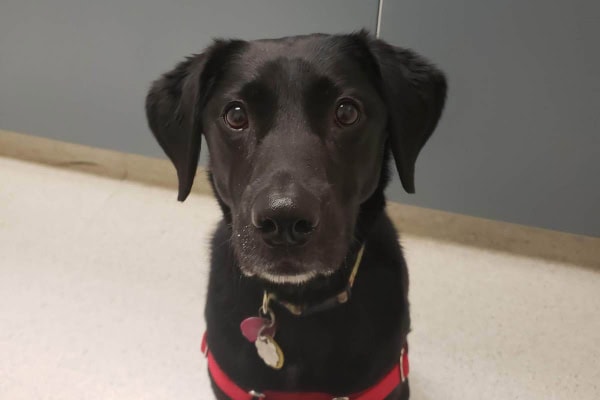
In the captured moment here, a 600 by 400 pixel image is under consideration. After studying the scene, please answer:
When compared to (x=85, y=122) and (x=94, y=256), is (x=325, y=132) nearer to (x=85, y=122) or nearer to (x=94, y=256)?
(x=94, y=256)

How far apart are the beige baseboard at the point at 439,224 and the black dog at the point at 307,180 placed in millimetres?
933

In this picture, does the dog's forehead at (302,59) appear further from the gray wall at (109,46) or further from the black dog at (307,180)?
the gray wall at (109,46)

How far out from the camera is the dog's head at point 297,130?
805 mm

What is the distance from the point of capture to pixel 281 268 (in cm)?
82

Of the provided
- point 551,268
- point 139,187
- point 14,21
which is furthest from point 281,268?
point 14,21

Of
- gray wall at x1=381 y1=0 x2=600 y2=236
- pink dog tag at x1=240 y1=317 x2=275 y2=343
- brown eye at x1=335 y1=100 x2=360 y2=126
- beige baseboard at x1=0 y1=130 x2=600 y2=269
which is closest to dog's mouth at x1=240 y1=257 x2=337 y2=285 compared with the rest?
pink dog tag at x1=240 y1=317 x2=275 y2=343

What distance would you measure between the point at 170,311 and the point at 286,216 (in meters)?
0.98

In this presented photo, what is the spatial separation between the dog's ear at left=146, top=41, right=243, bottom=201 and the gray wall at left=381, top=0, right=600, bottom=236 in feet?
2.72

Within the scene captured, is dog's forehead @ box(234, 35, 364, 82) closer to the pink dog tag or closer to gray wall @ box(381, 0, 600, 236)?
the pink dog tag

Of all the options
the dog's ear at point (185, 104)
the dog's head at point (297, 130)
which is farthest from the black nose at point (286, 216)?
the dog's ear at point (185, 104)

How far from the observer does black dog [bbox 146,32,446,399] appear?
0.85 meters

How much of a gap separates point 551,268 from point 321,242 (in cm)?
131

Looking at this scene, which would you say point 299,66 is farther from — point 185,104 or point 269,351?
point 269,351

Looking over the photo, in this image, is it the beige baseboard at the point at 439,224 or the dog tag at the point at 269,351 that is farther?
the beige baseboard at the point at 439,224
